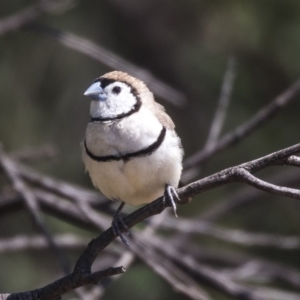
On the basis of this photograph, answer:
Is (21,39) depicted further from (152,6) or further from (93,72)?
(152,6)

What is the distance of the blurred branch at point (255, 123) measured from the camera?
3.93m

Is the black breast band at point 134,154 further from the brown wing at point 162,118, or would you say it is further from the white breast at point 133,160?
the brown wing at point 162,118

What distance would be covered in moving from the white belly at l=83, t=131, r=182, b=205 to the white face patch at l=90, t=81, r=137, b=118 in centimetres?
23

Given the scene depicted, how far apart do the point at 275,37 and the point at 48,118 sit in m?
1.91

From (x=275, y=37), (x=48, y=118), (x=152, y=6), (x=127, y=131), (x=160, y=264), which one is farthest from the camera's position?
(x=152, y=6)

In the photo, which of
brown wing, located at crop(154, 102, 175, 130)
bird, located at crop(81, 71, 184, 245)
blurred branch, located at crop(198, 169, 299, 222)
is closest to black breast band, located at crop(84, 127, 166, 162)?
bird, located at crop(81, 71, 184, 245)

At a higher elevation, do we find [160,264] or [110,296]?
[110,296]

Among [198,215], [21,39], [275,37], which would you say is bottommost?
[198,215]

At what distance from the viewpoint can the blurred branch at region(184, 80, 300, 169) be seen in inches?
155

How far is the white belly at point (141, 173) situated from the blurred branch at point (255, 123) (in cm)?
57

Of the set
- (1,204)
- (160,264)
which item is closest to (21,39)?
(1,204)

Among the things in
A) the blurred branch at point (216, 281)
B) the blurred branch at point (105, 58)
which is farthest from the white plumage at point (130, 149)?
the blurred branch at point (216, 281)

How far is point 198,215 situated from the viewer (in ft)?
19.2

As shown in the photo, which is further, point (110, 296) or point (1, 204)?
point (110, 296)
